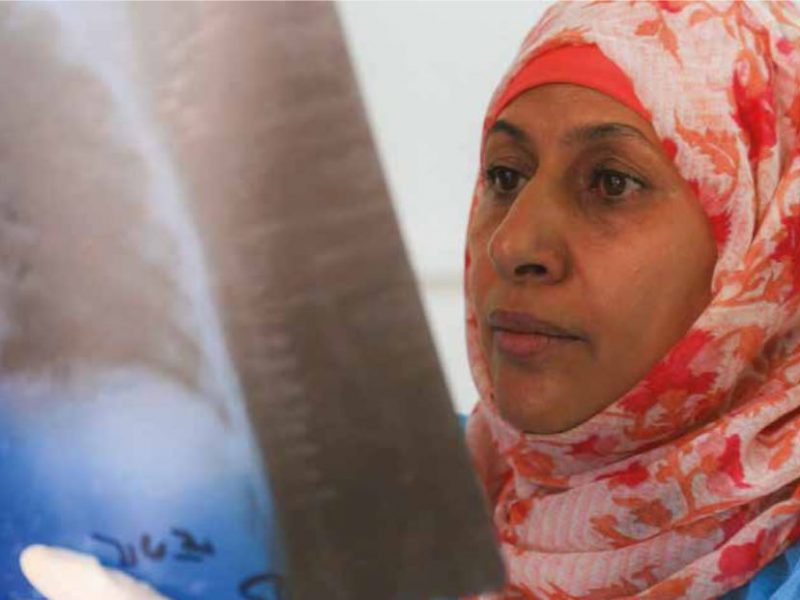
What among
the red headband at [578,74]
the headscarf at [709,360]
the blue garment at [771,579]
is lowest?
the blue garment at [771,579]

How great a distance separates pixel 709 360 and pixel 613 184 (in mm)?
129

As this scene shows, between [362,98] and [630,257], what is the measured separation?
1.44 feet

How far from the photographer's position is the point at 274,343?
398 mm

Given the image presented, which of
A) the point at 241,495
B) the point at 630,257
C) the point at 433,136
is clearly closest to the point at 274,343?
the point at 241,495

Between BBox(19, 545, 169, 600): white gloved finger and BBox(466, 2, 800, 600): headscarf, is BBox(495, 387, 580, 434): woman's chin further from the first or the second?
BBox(19, 545, 169, 600): white gloved finger

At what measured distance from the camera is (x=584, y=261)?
0.79m

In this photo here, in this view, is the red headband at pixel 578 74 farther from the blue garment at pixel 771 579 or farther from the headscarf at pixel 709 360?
the blue garment at pixel 771 579

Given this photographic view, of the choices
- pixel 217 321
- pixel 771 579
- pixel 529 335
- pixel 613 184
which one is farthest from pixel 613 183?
pixel 217 321

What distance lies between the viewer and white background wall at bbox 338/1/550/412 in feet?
2.74

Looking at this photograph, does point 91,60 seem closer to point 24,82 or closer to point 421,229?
point 24,82

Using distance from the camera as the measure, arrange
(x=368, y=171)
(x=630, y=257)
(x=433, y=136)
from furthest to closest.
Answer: (x=433, y=136) → (x=630, y=257) → (x=368, y=171)

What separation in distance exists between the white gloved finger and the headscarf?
477 millimetres

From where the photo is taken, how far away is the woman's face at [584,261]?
2.58 feet

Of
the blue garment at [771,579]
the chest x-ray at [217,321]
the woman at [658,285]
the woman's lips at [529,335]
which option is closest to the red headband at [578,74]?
the woman at [658,285]
